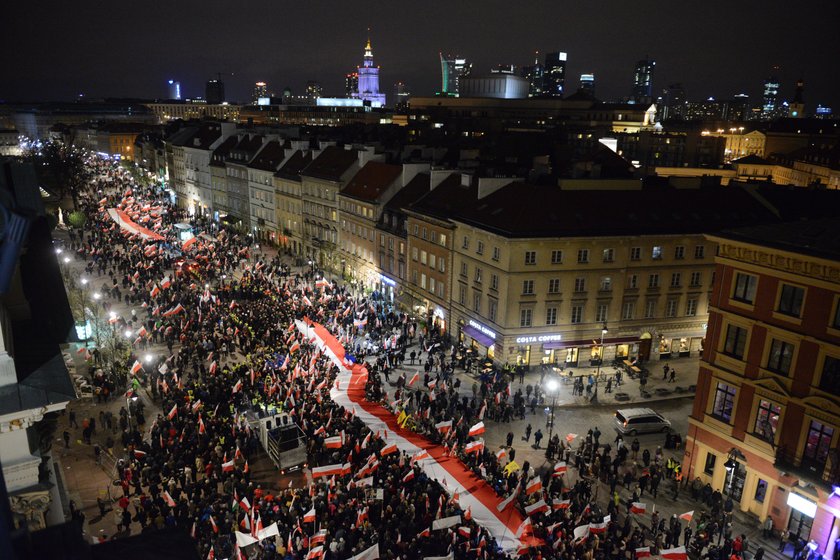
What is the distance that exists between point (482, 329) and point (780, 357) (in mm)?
22012

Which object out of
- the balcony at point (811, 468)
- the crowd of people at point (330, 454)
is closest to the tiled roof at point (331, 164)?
the crowd of people at point (330, 454)

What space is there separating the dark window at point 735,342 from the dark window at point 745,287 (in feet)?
4.62

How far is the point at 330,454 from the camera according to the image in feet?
96.0

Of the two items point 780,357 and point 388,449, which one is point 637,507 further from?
point 388,449

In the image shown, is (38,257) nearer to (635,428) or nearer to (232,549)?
(232,549)

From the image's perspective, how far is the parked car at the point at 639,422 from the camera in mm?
34594

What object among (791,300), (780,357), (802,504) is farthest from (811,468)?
(791,300)

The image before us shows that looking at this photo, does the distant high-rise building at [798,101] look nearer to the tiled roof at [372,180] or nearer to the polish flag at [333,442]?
the tiled roof at [372,180]

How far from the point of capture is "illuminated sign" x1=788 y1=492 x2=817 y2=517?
2508cm

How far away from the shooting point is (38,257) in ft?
67.7

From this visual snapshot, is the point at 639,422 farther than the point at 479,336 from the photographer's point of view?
No

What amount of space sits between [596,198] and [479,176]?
10.1m

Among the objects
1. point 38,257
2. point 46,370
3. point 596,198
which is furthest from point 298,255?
point 46,370

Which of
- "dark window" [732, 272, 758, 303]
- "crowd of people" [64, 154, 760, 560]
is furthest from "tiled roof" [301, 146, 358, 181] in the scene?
"dark window" [732, 272, 758, 303]
